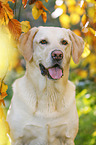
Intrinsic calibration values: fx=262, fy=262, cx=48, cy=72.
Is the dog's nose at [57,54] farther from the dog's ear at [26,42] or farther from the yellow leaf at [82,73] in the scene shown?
the yellow leaf at [82,73]

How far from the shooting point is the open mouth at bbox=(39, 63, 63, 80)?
2.53 m

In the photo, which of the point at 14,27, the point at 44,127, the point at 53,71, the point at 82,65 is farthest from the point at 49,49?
the point at 82,65

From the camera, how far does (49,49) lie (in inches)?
97.9

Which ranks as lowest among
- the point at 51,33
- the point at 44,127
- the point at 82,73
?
the point at 82,73

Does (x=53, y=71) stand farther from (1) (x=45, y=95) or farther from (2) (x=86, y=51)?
(2) (x=86, y=51)

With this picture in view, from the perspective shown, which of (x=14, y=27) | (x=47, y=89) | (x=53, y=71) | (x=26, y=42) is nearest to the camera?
(x=14, y=27)

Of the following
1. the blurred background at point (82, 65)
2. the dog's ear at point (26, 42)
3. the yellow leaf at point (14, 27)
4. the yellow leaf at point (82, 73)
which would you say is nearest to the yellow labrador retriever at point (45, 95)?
the dog's ear at point (26, 42)

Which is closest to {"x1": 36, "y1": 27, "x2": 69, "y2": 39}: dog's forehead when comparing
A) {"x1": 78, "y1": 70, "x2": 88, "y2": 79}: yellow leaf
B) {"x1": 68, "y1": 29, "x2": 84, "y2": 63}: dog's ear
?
{"x1": 68, "y1": 29, "x2": 84, "y2": 63}: dog's ear

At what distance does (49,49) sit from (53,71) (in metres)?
0.22

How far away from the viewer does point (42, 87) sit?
8.90 ft

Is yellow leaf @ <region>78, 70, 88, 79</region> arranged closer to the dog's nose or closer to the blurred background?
the blurred background

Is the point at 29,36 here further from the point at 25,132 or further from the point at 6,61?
the point at 25,132

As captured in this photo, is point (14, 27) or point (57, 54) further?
point (57, 54)

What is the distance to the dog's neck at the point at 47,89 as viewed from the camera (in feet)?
8.83
